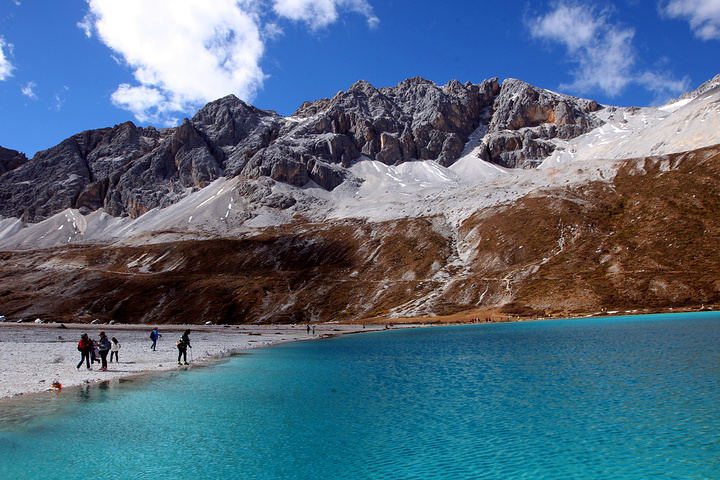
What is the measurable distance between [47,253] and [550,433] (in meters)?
A: 231

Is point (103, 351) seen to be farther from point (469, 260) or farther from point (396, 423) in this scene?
point (469, 260)

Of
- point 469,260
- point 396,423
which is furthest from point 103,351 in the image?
point 469,260

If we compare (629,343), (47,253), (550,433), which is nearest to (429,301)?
(629,343)

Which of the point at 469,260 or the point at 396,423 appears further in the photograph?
the point at 469,260

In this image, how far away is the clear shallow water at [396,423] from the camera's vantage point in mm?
14992

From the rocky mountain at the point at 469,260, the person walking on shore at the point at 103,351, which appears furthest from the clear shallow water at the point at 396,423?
the rocky mountain at the point at 469,260

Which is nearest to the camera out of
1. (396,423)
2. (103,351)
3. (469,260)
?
(396,423)

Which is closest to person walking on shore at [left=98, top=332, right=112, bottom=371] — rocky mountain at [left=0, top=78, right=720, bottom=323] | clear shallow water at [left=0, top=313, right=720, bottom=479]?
clear shallow water at [left=0, top=313, right=720, bottom=479]

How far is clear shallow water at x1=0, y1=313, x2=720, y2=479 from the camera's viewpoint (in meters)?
15.0

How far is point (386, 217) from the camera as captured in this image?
173500mm

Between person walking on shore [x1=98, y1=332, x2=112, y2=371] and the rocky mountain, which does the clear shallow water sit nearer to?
person walking on shore [x1=98, y1=332, x2=112, y2=371]

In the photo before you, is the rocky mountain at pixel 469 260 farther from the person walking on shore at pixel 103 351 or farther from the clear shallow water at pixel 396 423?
the person walking on shore at pixel 103 351

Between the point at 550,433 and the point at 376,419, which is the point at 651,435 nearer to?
the point at 550,433

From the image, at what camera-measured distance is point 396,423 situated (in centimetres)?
2019
